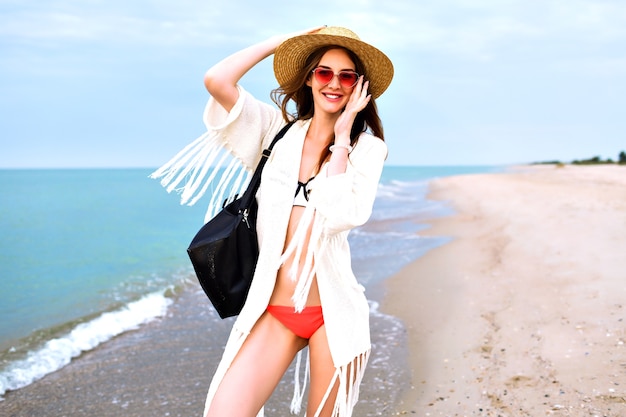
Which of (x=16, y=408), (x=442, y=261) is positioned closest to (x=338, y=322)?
(x=16, y=408)

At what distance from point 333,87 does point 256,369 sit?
3.99 ft

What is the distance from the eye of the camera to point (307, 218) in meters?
2.46

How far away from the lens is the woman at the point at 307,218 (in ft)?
8.09

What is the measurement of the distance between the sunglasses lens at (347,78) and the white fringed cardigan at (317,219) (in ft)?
0.78

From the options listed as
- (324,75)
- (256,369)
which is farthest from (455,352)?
(324,75)

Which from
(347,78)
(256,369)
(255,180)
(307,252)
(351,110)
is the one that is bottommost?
(256,369)

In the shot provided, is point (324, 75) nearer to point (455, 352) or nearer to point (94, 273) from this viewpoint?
point (455, 352)

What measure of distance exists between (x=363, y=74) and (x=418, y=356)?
10.5 ft

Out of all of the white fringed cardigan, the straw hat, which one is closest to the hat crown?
the straw hat

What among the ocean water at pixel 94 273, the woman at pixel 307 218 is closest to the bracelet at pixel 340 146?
the woman at pixel 307 218

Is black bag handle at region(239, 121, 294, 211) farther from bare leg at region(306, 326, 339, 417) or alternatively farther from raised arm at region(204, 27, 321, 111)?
bare leg at region(306, 326, 339, 417)

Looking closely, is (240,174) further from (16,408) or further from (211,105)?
(16,408)

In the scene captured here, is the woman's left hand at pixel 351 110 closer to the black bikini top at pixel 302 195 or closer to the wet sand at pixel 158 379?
the black bikini top at pixel 302 195

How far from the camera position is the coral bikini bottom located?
2.59 m
